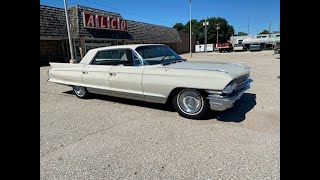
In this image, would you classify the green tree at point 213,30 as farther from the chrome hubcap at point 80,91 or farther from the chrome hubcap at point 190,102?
the chrome hubcap at point 190,102

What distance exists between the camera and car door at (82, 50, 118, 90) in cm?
554

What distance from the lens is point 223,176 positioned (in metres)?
2.56

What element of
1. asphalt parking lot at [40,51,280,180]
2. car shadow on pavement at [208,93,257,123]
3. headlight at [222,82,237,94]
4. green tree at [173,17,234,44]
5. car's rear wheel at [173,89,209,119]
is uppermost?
green tree at [173,17,234,44]

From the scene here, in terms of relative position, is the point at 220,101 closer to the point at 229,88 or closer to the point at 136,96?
the point at 229,88

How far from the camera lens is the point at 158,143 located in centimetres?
346

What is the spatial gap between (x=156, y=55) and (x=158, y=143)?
8.50 feet

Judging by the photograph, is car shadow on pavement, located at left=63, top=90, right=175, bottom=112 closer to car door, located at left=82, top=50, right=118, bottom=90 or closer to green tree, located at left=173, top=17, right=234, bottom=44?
car door, located at left=82, top=50, right=118, bottom=90

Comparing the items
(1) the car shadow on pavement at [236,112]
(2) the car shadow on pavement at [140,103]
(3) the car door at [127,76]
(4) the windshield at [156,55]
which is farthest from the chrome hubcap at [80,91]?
(1) the car shadow on pavement at [236,112]

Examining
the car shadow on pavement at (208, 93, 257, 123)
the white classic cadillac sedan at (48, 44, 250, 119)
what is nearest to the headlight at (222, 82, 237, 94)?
the white classic cadillac sedan at (48, 44, 250, 119)

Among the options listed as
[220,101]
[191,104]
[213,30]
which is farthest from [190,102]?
[213,30]

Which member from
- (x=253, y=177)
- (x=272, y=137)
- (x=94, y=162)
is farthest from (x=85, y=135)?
(x=272, y=137)

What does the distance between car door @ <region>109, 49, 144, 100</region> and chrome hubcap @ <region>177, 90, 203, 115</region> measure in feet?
3.10
